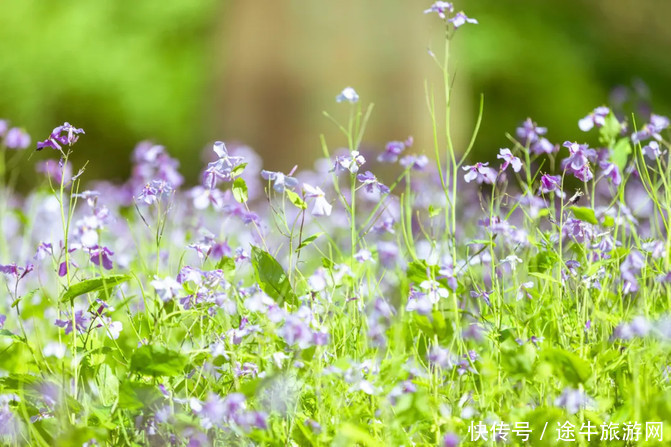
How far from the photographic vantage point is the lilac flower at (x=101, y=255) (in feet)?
6.17

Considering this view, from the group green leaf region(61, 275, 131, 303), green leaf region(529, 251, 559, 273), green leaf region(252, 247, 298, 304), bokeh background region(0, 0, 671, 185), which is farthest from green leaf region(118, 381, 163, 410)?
bokeh background region(0, 0, 671, 185)

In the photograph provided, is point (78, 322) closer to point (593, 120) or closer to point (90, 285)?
point (90, 285)

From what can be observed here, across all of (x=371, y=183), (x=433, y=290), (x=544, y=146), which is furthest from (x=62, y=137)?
(x=544, y=146)

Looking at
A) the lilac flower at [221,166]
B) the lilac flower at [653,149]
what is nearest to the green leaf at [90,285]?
the lilac flower at [221,166]

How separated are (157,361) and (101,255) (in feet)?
1.09

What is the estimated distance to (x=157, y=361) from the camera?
1.67 metres

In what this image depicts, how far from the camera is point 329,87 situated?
508 cm

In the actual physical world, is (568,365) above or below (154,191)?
below

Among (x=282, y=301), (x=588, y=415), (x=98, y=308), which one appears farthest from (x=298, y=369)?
(x=588, y=415)

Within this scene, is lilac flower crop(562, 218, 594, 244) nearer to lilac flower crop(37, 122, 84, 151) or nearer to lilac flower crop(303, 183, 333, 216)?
lilac flower crop(303, 183, 333, 216)

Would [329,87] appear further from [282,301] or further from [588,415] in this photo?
[588,415]

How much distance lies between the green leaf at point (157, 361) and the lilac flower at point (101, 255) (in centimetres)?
28

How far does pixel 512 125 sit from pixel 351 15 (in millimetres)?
5216

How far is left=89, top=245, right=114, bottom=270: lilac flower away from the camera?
1880 millimetres
